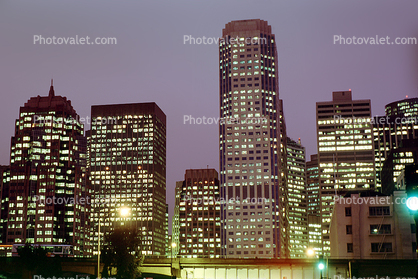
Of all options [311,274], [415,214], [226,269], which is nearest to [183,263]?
[226,269]

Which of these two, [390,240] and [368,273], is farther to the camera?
[390,240]

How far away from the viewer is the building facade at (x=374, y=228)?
117 meters

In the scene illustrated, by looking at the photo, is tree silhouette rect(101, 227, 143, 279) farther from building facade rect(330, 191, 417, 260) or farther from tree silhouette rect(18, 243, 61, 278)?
building facade rect(330, 191, 417, 260)

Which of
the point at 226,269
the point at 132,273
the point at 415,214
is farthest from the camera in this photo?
the point at 226,269

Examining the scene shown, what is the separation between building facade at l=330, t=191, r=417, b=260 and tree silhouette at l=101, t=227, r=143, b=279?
49.5 metres

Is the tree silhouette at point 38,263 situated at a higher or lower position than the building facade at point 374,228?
lower

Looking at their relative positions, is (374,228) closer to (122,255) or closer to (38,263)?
(122,255)

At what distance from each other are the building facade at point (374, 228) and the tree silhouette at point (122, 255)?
4955 cm

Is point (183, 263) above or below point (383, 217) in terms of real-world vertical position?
below

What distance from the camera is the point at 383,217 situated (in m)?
121

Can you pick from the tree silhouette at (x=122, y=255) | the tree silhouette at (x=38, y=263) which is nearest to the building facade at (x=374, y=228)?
the tree silhouette at (x=122, y=255)

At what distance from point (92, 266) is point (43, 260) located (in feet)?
32.9

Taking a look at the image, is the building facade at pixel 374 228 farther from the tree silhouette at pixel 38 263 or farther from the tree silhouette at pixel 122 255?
the tree silhouette at pixel 38 263

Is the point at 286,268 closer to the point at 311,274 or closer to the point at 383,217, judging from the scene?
the point at 311,274
